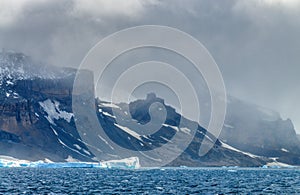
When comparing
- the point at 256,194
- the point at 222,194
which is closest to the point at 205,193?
the point at 222,194

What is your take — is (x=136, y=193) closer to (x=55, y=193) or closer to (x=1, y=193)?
(x=55, y=193)

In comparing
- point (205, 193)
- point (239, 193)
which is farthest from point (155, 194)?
point (239, 193)

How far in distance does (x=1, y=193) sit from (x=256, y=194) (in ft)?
162

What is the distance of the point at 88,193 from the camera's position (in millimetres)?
99188

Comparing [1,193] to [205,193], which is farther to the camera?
[205,193]

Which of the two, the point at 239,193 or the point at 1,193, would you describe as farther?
the point at 239,193

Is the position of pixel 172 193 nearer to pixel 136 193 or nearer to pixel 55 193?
pixel 136 193

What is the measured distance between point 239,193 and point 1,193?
46.8 metres

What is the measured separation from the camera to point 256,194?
99.7m

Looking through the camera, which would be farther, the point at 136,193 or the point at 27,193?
the point at 136,193

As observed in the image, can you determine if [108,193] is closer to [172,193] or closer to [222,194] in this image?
[172,193]

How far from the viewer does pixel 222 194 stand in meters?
98.7

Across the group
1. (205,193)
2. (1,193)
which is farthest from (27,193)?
(205,193)

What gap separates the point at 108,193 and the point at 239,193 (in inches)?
1048
